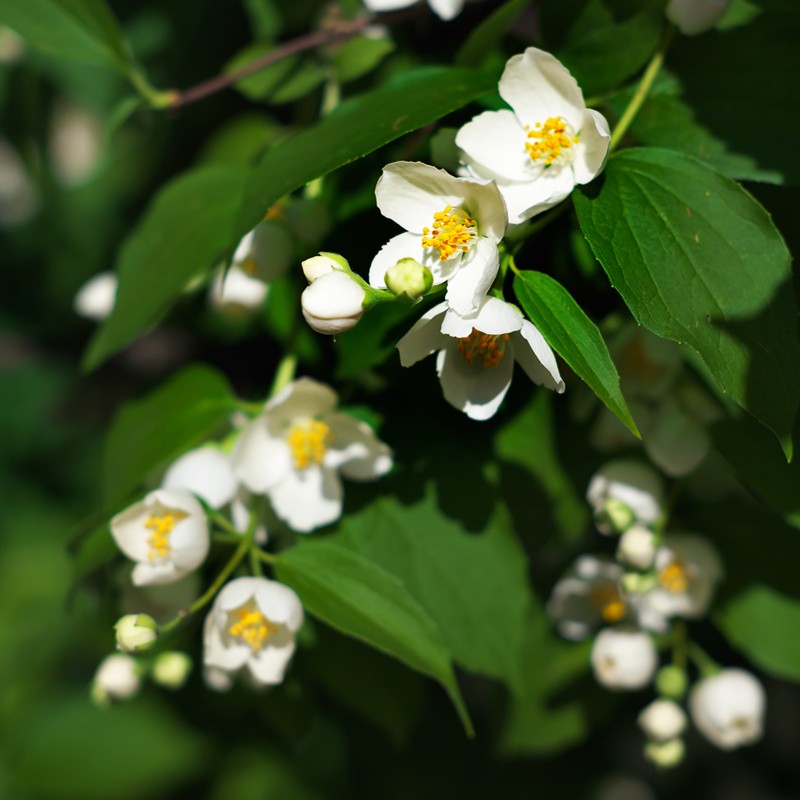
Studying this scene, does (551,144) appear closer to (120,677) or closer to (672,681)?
(672,681)

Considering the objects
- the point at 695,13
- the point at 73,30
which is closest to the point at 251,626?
the point at 695,13

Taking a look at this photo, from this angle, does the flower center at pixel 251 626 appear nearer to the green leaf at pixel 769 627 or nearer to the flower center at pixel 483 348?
the flower center at pixel 483 348

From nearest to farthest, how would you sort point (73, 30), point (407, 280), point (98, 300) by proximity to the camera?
1. point (407, 280)
2. point (73, 30)
3. point (98, 300)

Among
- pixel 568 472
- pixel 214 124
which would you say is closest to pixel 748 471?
pixel 568 472

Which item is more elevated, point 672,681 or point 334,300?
point 334,300

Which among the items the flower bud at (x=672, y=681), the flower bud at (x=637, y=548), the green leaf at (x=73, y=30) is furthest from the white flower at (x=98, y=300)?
the flower bud at (x=672, y=681)

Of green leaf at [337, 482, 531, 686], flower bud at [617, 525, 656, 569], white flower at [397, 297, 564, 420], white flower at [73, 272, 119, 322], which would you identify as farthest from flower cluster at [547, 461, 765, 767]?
white flower at [73, 272, 119, 322]
